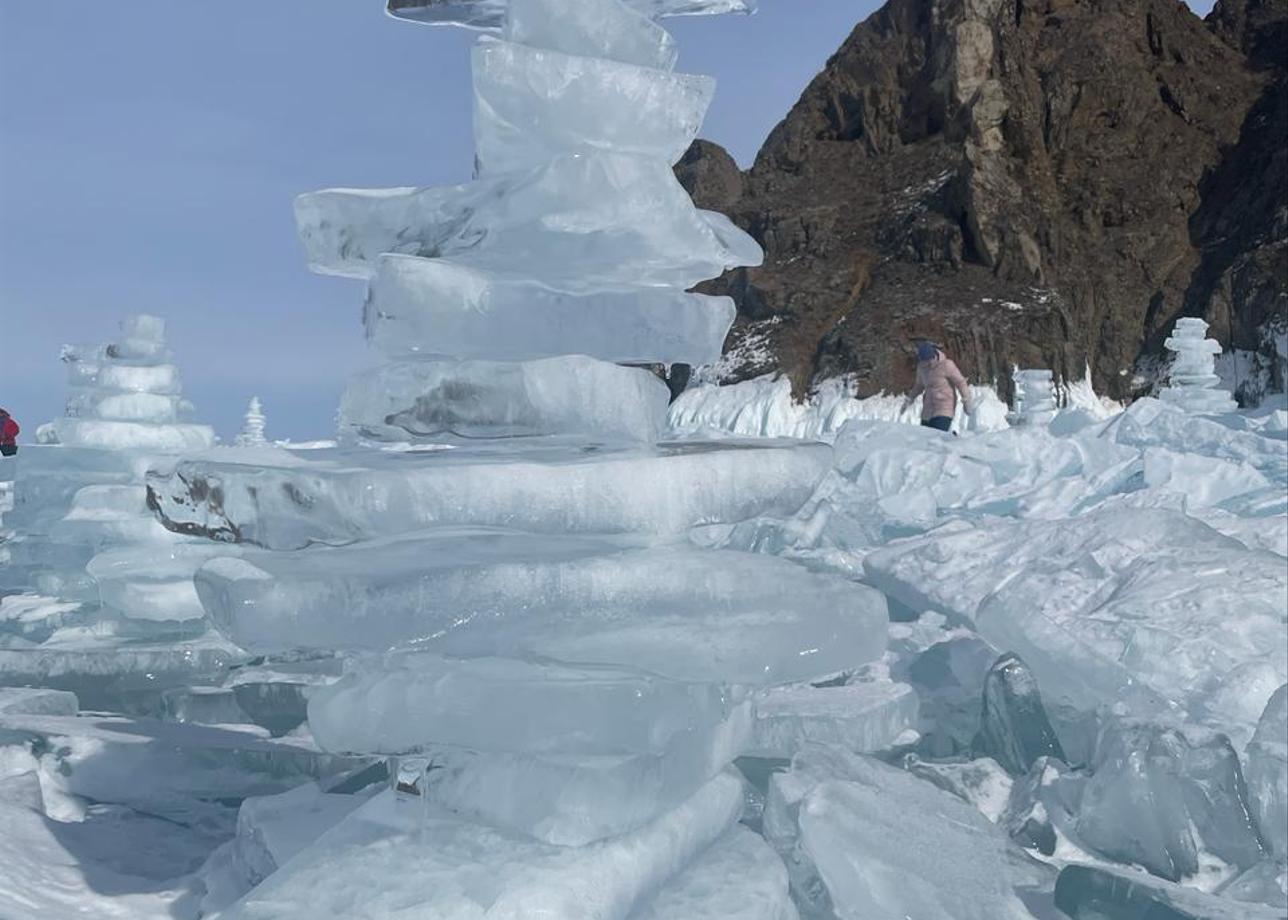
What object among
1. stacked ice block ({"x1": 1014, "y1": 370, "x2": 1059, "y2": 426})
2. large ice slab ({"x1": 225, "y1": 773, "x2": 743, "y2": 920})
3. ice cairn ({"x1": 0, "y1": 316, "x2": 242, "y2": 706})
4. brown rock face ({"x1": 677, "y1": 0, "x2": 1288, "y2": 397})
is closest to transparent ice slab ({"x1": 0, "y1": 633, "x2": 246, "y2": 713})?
ice cairn ({"x1": 0, "y1": 316, "x2": 242, "y2": 706})

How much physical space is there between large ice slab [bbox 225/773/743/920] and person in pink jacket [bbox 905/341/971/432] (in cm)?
1013

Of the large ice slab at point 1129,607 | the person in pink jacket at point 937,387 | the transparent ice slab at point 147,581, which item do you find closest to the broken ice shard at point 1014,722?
the large ice slab at point 1129,607

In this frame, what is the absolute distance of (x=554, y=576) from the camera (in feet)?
6.78

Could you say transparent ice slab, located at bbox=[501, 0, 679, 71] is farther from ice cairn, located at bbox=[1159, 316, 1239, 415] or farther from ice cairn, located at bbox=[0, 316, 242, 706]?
ice cairn, located at bbox=[1159, 316, 1239, 415]

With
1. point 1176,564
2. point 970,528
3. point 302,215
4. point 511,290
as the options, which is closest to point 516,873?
point 511,290

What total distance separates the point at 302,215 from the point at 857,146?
43.5 m

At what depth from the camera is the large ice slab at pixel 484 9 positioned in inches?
105

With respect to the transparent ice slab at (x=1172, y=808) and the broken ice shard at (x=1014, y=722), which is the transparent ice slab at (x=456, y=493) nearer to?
the transparent ice slab at (x=1172, y=808)

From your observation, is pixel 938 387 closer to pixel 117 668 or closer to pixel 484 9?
pixel 117 668

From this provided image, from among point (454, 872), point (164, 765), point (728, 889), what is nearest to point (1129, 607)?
point (728, 889)

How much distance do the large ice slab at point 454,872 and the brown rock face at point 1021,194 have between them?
32.8 meters

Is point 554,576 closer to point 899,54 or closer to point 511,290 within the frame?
point 511,290

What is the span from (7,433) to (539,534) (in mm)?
16612

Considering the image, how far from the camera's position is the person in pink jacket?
1181 cm
